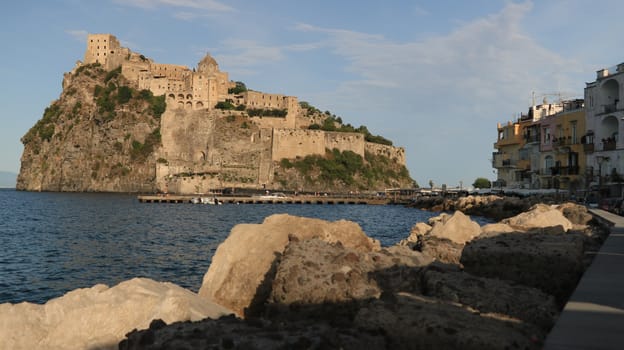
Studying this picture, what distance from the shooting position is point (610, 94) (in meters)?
34.4

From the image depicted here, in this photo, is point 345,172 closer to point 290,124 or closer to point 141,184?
point 290,124

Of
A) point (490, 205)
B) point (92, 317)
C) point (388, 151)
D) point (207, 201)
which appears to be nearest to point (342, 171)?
point (388, 151)

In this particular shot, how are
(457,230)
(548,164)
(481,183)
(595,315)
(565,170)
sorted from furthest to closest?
(481,183) < (548,164) < (565,170) < (457,230) < (595,315)

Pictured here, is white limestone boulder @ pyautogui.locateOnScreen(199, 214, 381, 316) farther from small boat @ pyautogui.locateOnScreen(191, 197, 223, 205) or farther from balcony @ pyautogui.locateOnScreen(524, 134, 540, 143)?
small boat @ pyautogui.locateOnScreen(191, 197, 223, 205)

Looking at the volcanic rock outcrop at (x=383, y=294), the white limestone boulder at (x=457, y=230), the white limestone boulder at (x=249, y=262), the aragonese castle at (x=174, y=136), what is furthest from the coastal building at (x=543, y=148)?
the aragonese castle at (x=174, y=136)

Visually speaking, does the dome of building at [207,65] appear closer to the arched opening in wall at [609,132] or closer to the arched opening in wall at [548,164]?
the arched opening in wall at [548,164]

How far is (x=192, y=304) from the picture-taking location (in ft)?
21.4

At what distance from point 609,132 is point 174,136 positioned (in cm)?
6598

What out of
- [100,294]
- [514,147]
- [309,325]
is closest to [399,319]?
[309,325]

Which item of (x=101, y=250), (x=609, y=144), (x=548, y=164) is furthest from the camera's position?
(x=548, y=164)

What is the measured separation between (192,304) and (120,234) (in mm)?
24607

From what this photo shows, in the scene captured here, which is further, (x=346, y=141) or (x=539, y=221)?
(x=346, y=141)

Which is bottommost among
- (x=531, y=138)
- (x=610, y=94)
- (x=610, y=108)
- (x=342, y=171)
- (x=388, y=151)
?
(x=342, y=171)

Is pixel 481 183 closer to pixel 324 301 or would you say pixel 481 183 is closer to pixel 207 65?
pixel 207 65
